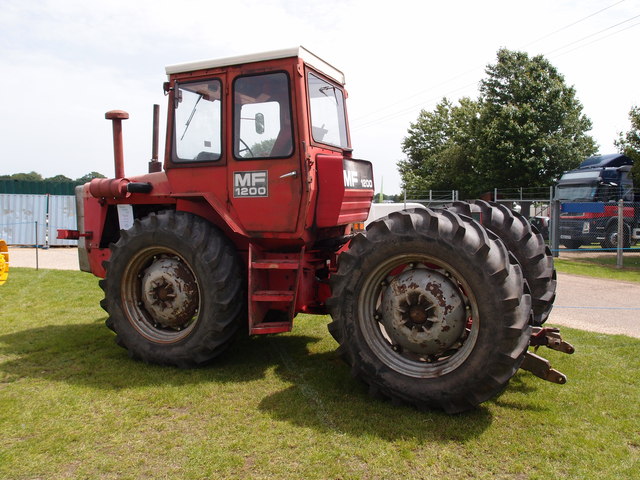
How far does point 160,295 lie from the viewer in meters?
5.11

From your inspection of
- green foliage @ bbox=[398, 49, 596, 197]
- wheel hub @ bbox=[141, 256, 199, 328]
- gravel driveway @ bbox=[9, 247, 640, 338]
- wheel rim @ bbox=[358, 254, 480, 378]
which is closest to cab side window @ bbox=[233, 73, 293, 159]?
wheel hub @ bbox=[141, 256, 199, 328]

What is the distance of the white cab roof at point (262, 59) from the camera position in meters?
4.75

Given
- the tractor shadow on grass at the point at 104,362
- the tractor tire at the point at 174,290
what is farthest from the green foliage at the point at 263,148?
the tractor shadow on grass at the point at 104,362

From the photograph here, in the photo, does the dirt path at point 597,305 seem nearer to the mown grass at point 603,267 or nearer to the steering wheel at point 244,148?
the mown grass at point 603,267

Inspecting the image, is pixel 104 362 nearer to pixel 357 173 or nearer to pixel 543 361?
pixel 357 173

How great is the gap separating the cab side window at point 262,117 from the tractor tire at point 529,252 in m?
2.11

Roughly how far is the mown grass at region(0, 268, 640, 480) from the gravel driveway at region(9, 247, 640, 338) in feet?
5.48

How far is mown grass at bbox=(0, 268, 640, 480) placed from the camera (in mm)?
3113

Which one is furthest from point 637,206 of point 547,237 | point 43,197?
point 43,197

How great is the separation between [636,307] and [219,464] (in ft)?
26.5

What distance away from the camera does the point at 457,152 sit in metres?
39.1

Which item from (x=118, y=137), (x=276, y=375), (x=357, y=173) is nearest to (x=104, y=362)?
(x=276, y=375)

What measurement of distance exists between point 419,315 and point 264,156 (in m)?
2.06

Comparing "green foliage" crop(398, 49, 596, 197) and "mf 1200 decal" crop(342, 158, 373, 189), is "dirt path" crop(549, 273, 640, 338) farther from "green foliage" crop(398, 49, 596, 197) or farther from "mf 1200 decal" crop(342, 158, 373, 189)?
"green foliage" crop(398, 49, 596, 197)
